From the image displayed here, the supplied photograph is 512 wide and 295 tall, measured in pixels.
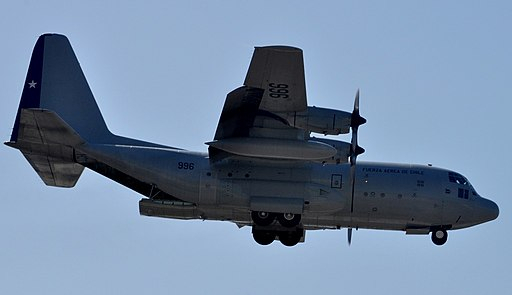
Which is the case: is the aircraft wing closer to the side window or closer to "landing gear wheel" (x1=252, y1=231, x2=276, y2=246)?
"landing gear wheel" (x1=252, y1=231, x2=276, y2=246)

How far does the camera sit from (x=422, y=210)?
130 feet

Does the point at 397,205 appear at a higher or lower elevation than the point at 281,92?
lower

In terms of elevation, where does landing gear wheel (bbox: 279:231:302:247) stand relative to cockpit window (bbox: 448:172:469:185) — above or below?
below

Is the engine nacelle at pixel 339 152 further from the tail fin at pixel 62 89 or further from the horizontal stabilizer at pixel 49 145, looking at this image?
the horizontal stabilizer at pixel 49 145

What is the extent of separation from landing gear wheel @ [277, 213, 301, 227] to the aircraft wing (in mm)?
2374

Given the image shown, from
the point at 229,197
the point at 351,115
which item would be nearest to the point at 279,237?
the point at 229,197

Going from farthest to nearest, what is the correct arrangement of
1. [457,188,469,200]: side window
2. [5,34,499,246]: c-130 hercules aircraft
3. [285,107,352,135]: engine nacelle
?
[457,188,469,200]: side window → [5,34,499,246]: c-130 hercules aircraft → [285,107,352,135]: engine nacelle

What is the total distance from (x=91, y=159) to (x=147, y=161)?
1696mm

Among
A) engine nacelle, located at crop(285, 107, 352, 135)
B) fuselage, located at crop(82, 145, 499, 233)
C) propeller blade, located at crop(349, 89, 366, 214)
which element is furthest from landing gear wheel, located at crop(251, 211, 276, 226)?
engine nacelle, located at crop(285, 107, 352, 135)

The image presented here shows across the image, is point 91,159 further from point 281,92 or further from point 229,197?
point 281,92

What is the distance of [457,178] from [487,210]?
137 cm

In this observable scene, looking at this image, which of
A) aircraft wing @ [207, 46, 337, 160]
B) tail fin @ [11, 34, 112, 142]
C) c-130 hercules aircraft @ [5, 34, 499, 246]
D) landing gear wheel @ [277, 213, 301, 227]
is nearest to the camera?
aircraft wing @ [207, 46, 337, 160]

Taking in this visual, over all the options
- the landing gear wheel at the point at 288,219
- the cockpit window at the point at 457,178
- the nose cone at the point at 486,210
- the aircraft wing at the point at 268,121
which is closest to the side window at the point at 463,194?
the cockpit window at the point at 457,178

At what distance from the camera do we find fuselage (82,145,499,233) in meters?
38.3
